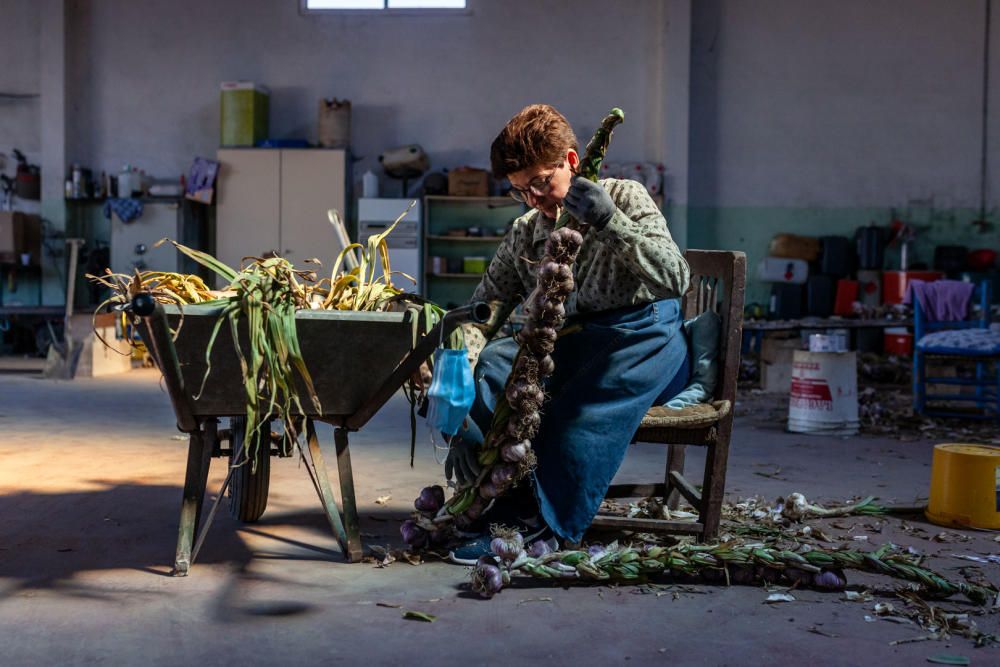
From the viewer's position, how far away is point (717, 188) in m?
10.5

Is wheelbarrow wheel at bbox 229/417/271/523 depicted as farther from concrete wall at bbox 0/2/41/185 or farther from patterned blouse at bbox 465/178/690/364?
concrete wall at bbox 0/2/41/185

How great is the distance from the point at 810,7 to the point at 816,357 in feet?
20.8

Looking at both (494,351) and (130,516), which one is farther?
(130,516)

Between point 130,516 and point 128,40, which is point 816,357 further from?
point 128,40

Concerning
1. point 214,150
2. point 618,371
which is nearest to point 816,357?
point 618,371

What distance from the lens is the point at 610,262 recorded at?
2.74 m

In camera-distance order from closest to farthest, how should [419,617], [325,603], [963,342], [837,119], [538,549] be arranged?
[419,617] < [325,603] < [538,549] < [963,342] < [837,119]

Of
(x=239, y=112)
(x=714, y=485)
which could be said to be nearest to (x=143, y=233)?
(x=239, y=112)

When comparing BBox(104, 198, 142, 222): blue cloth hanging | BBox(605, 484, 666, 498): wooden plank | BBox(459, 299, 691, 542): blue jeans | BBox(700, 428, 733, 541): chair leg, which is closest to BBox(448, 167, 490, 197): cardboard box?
BBox(104, 198, 142, 222): blue cloth hanging

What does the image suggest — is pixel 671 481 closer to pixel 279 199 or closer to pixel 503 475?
pixel 503 475

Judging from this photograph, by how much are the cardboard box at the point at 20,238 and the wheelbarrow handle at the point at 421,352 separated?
8436mm

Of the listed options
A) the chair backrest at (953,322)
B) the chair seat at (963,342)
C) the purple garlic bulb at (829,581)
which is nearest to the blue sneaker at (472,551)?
the purple garlic bulb at (829,581)

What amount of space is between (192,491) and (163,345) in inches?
21.4

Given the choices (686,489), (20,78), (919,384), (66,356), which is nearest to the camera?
(686,489)
